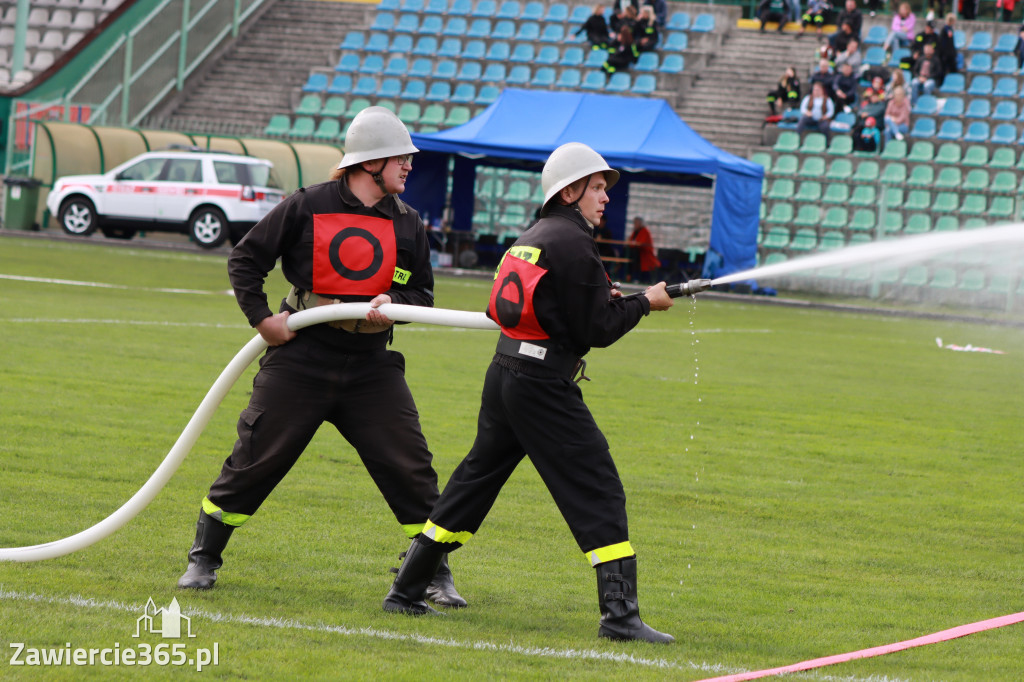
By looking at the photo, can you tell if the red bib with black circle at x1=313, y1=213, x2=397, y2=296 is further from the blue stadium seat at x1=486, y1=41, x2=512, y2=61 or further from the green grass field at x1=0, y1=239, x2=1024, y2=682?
the blue stadium seat at x1=486, y1=41, x2=512, y2=61

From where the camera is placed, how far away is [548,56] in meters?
37.1

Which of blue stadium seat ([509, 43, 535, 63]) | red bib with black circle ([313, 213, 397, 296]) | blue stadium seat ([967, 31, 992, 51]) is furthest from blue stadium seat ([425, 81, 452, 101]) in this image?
red bib with black circle ([313, 213, 397, 296])

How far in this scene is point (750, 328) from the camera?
70.0ft

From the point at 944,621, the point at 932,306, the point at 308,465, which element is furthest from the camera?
the point at 932,306

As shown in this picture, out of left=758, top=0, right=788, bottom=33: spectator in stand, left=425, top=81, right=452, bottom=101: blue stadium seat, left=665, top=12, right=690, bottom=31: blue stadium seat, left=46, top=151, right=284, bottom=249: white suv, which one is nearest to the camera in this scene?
left=46, top=151, right=284, bottom=249: white suv

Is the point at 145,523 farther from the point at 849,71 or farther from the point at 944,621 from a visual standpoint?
the point at 849,71

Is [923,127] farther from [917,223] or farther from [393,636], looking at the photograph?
[393,636]

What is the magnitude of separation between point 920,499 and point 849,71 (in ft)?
81.0

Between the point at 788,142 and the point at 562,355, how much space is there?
91.8 feet

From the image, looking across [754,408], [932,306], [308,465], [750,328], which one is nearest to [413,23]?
[932,306]

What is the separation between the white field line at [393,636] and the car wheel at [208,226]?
2437 centimetres

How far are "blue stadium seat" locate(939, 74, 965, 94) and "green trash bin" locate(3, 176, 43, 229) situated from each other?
21.1m

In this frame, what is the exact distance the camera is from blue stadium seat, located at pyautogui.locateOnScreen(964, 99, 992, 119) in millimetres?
32219

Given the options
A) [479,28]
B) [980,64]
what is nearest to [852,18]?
[980,64]
